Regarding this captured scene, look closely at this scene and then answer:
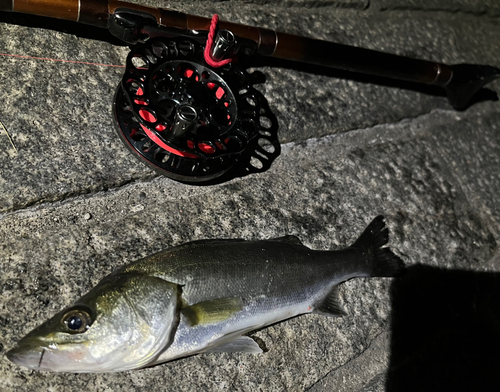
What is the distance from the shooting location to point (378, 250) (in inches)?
94.3

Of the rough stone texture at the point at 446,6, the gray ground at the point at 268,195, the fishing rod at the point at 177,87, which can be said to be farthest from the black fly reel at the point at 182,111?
the rough stone texture at the point at 446,6

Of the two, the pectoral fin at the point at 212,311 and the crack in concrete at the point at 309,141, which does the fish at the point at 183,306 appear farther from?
the crack in concrete at the point at 309,141

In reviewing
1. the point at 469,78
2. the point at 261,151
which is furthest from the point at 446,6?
the point at 261,151

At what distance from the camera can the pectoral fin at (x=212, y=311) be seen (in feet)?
5.65

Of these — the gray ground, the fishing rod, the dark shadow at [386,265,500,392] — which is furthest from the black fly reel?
the dark shadow at [386,265,500,392]

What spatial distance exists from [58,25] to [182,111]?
3.06ft

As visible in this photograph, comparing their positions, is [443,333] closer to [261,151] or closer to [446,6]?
[261,151]

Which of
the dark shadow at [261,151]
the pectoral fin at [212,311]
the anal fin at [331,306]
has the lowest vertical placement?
the anal fin at [331,306]

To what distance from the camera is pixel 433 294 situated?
263 cm

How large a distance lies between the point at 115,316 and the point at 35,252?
55cm

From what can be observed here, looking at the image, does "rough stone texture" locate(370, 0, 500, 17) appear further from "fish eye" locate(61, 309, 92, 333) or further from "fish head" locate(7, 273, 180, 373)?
"fish eye" locate(61, 309, 92, 333)

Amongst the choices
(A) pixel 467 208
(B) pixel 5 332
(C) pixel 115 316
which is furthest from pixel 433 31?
(B) pixel 5 332

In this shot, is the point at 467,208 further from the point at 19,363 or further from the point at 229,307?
the point at 19,363

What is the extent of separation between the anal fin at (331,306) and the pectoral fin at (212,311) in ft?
1.73
